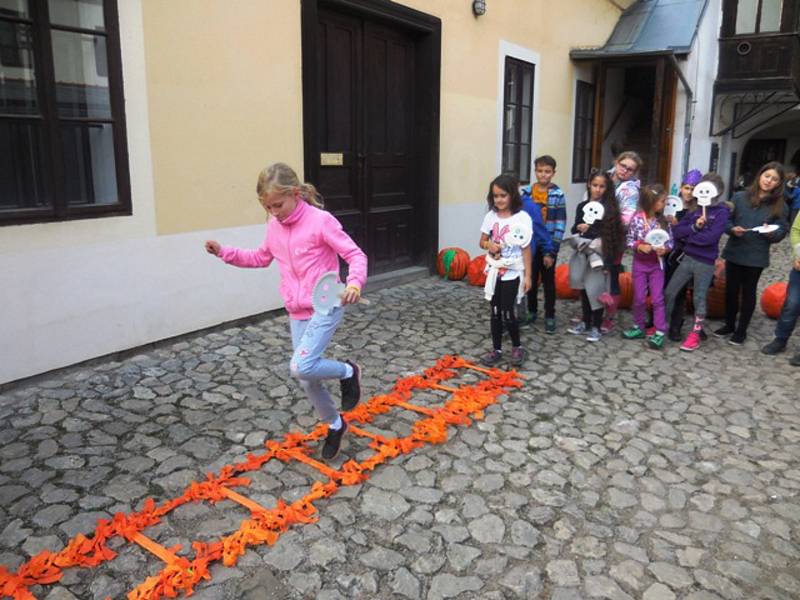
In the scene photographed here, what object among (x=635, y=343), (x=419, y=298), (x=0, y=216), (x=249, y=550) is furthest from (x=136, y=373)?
(x=635, y=343)

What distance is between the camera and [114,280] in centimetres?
503

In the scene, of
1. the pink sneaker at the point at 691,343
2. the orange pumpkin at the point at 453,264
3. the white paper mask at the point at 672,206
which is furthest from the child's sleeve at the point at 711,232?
the orange pumpkin at the point at 453,264

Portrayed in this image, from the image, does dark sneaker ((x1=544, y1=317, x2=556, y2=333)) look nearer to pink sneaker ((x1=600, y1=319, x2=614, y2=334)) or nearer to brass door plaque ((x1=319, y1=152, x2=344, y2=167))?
pink sneaker ((x1=600, y1=319, x2=614, y2=334))

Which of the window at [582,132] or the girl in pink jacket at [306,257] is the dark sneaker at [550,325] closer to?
the girl in pink jacket at [306,257]

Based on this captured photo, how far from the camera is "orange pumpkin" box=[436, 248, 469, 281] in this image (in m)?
8.40

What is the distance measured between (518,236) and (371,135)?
340cm

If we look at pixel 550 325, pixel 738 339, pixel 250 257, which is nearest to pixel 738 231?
pixel 738 339

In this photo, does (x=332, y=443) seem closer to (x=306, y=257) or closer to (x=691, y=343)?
(x=306, y=257)

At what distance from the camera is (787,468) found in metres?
3.71

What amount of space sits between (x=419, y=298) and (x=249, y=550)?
4.85 meters

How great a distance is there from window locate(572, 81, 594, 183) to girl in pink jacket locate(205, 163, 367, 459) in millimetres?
9477

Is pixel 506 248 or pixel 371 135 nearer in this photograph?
pixel 506 248

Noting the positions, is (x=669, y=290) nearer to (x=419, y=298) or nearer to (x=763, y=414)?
(x=763, y=414)

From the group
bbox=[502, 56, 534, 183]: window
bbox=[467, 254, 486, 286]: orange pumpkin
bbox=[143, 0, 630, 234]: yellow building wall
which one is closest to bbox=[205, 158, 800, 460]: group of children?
bbox=[467, 254, 486, 286]: orange pumpkin
